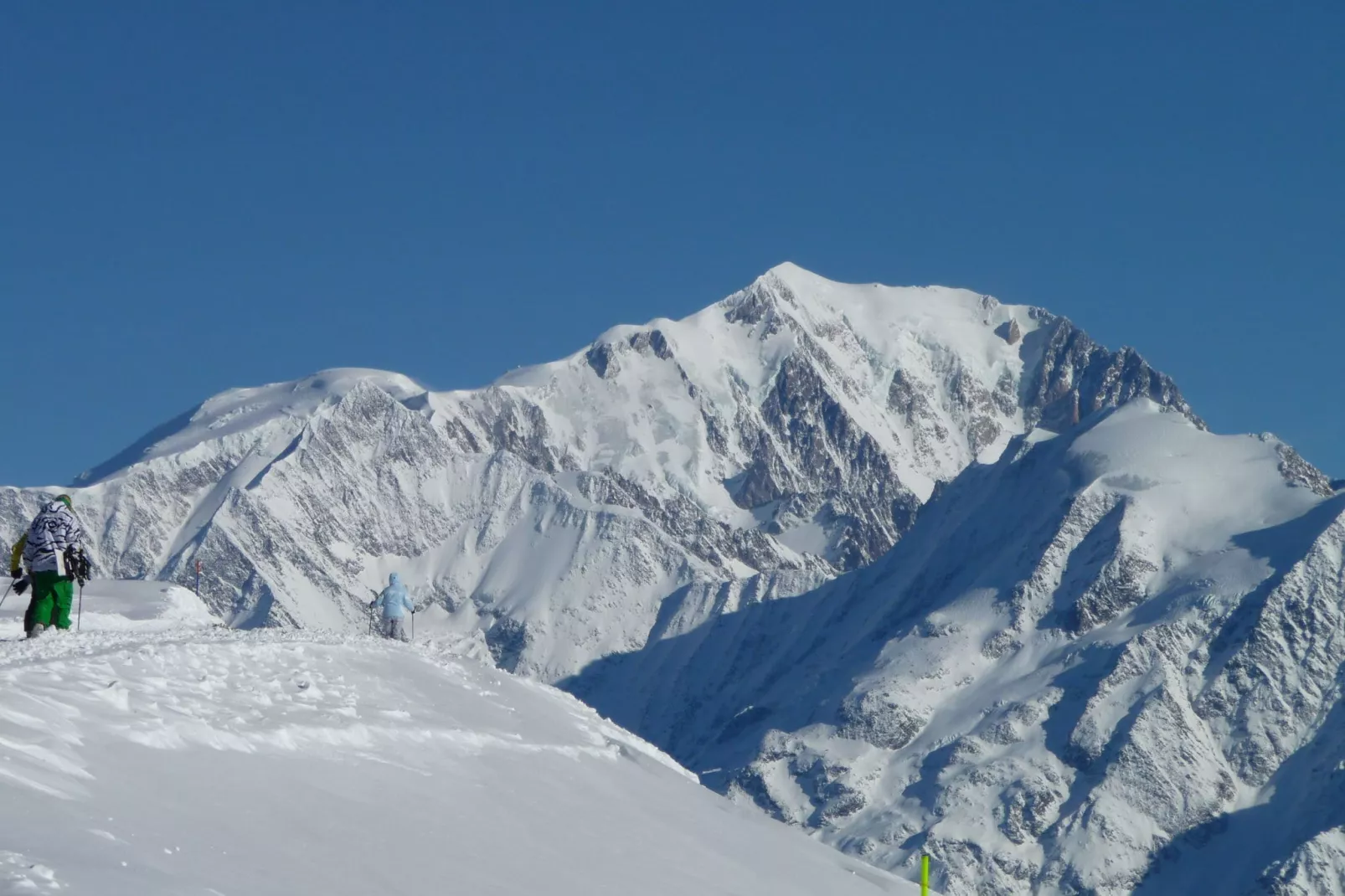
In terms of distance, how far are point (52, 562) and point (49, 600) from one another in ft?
3.58

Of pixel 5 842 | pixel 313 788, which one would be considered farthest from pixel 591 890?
pixel 5 842

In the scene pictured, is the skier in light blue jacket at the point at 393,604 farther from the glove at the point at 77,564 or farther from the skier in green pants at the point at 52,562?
the skier in green pants at the point at 52,562

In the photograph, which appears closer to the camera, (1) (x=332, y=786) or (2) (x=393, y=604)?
(1) (x=332, y=786)

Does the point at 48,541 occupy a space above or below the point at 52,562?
above

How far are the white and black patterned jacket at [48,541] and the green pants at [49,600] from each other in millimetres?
292

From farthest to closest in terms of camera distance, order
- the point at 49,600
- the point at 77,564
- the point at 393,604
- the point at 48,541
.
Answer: the point at 393,604
the point at 77,564
the point at 49,600
the point at 48,541

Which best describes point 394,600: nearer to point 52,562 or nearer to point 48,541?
point 52,562

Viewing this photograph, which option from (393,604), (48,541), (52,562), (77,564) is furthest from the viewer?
(393,604)

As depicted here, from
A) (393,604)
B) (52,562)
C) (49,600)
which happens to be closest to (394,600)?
(393,604)

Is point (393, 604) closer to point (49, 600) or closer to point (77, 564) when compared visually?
point (77, 564)

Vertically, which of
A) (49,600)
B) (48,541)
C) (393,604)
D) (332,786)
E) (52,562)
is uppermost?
(393,604)

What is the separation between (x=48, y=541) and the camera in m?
39.8

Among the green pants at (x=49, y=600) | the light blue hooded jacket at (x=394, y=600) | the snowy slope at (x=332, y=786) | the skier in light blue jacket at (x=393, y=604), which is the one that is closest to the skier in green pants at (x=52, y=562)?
the green pants at (x=49, y=600)

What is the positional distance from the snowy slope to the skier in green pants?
1.13 m
